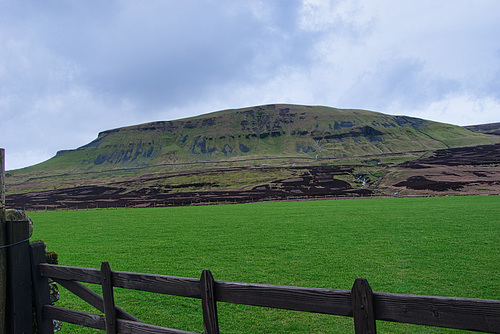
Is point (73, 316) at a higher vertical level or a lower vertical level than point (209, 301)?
lower

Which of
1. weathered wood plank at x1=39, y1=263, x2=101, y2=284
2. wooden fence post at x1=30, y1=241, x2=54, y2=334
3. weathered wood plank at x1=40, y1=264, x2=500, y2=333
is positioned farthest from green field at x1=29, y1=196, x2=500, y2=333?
weathered wood plank at x1=40, y1=264, x2=500, y2=333

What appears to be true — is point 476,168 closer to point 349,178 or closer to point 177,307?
point 349,178

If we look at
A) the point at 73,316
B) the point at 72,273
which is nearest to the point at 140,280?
the point at 72,273

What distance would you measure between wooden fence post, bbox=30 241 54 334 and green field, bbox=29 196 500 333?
286 centimetres

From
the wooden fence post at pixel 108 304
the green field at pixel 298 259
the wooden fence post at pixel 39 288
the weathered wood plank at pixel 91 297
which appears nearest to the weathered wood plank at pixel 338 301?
the wooden fence post at pixel 108 304

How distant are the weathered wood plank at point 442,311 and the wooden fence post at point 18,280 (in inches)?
201

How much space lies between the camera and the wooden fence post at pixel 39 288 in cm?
507

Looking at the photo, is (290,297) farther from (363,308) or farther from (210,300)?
(210,300)

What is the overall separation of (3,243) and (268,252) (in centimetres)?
1163

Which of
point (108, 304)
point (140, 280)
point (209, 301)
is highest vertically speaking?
point (140, 280)

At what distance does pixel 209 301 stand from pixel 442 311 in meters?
2.55

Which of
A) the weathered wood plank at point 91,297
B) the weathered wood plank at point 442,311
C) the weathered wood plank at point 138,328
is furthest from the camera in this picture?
the weathered wood plank at point 91,297

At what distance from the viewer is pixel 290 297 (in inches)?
139

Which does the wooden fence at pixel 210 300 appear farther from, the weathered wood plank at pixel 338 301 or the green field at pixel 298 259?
the green field at pixel 298 259
